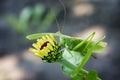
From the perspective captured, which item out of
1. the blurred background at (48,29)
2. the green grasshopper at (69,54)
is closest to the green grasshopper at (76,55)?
the green grasshopper at (69,54)

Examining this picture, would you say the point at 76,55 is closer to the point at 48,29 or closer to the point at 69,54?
the point at 69,54

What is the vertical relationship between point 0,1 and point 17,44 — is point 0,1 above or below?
above

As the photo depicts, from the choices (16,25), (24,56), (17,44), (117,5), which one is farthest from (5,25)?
(117,5)

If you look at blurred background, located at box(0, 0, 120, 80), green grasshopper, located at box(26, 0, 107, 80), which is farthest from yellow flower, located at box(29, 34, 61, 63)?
blurred background, located at box(0, 0, 120, 80)

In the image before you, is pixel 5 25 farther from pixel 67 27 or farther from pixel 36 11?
pixel 67 27

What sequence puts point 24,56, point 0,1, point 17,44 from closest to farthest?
point 24,56 → point 17,44 → point 0,1

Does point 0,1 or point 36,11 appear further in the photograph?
point 0,1

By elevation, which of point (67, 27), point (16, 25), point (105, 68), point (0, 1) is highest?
point (0, 1)

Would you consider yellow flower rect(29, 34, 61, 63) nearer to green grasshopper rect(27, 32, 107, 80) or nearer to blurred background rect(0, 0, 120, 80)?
green grasshopper rect(27, 32, 107, 80)
